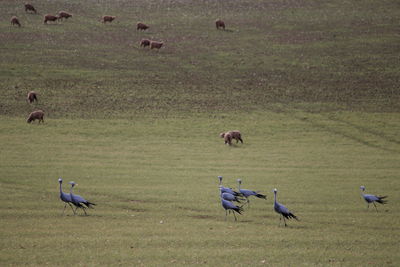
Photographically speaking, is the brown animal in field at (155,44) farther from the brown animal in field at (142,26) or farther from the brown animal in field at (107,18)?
the brown animal in field at (107,18)

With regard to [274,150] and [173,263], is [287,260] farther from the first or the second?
[274,150]

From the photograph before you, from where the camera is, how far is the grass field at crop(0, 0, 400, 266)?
18688 mm

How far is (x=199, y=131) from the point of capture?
4188 cm

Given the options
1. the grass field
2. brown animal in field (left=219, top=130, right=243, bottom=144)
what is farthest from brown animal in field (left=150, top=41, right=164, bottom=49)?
brown animal in field (left=219, top=130, right=243, bottom=144)

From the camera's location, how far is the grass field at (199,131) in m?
18.7

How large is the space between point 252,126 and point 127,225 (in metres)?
24.1

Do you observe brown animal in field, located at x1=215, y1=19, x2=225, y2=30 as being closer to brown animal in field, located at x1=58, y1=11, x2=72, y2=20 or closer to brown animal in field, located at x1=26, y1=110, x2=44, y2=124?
brown animal in field, located at x1=58, y1=11, x2=72, y2=20

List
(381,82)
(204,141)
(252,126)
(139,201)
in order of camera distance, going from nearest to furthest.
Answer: (139,201) → (204,141) → (252,126) → (381,82)

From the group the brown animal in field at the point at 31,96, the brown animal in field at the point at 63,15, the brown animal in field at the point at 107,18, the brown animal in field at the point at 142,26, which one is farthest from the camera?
the brown animal in field at the point at 107,18

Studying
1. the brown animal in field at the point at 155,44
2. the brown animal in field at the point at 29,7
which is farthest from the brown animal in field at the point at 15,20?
the brown animal in field at the point at 155,44

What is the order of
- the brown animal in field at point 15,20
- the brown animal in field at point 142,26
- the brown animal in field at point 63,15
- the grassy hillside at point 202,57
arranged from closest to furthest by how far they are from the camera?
the grassy hillside at point 202,57 < the brown animal in field at point 15,20 < the brown animal in field at point 142,26 < the brown animal in field at point 63,15

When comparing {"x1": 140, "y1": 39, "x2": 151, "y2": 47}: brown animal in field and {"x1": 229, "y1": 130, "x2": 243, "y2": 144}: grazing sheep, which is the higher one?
{"x1": 229, "y1": 130, "x2": 243, "y2": 144}: grazing sheep

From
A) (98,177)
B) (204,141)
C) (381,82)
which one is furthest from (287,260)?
(381,82)

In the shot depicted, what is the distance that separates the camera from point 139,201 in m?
24.8
